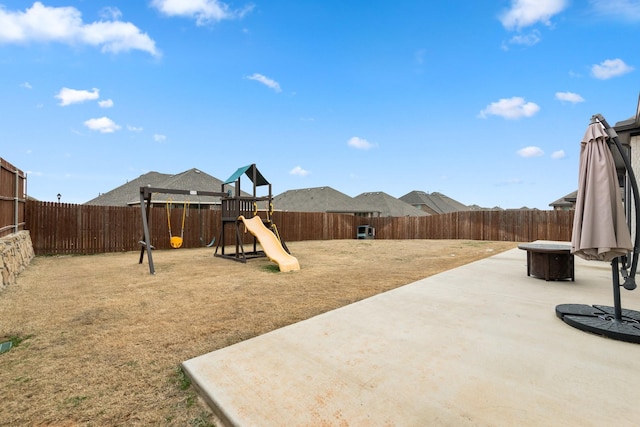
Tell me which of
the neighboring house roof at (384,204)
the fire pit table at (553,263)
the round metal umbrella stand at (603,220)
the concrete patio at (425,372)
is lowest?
the concrete patio at (425,372)

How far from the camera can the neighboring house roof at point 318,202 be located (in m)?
29.4

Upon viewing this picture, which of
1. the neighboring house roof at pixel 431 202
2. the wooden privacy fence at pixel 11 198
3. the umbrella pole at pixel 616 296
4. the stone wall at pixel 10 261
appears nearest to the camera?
the umbrella pole at pixel 616 296

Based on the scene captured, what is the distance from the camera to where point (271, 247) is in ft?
25.0

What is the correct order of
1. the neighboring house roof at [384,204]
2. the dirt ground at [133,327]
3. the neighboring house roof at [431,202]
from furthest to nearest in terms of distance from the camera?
1. the neighboring house roof at [431,202]
2. the neighboring house roof at [384,204]
3. the dirt ground at [133,327]

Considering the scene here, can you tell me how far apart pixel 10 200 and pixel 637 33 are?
15506mm

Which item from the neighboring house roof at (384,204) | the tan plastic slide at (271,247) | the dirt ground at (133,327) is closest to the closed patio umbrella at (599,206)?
the dirt ground at (133,327)

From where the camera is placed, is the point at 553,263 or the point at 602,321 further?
the point at 553,263

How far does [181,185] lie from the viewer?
2028 centimetres

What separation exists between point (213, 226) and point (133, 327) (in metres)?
10.8

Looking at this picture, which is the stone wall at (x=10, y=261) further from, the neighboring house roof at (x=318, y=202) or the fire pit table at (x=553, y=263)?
the neighboring house roof at (x=318, y=202)

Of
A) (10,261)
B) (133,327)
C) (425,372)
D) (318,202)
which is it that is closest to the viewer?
(425,372)

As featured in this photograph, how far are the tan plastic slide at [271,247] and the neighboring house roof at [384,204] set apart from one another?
948 inches

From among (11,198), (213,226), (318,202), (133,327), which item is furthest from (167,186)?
(133,327)

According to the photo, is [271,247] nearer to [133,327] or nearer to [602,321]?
[133,327]
